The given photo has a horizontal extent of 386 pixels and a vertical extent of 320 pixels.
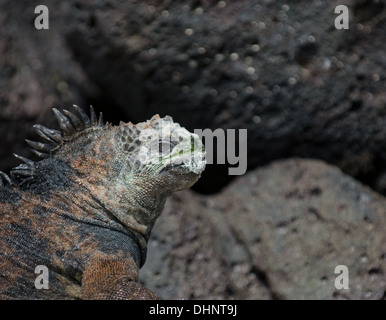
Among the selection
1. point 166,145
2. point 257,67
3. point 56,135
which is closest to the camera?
point 166,145

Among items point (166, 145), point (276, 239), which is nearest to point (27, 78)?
point (166, 145)

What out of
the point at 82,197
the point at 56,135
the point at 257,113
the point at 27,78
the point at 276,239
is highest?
the point at 27,78

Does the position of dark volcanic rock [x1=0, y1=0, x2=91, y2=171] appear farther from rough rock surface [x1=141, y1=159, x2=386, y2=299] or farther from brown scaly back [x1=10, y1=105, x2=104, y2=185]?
brown scaly back [x1=10, y1=105, x2=104, y2=185]

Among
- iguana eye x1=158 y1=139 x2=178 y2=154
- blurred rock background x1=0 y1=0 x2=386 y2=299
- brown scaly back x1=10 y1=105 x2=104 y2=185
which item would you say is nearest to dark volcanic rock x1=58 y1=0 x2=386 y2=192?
blurred rock background x1=0 y1=0 x2=386 y2=299

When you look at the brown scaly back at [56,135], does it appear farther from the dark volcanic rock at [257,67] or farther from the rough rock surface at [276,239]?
the dark volcanic rock at [257,67]

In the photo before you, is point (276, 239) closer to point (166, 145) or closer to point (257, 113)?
point (257, 113)

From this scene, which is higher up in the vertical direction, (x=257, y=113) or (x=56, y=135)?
(x=257, y=113)
